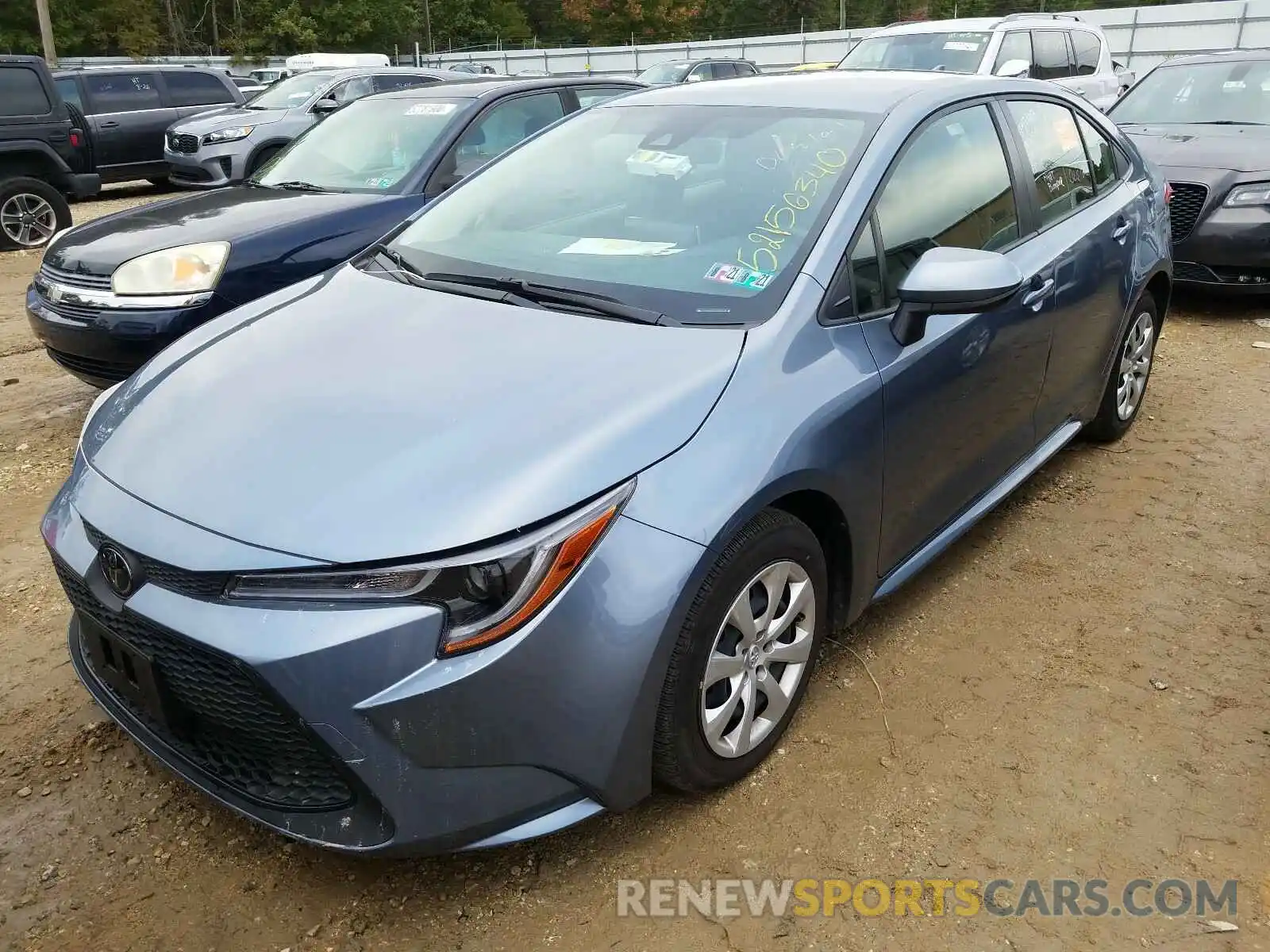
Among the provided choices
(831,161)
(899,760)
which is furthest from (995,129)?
(899,760)

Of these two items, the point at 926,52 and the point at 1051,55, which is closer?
the point at 926,52

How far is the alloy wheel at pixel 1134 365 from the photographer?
433 centimetres

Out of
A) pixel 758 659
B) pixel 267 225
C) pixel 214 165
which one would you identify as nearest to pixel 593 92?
pixel 267 225

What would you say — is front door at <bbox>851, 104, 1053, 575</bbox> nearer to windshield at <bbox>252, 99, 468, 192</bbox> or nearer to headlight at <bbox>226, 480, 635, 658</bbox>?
headlight at <bbox>226, 480, 635, 658</bbox>

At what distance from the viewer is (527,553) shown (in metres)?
1.86

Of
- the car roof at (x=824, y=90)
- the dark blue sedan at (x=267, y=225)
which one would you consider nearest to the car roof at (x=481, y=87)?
the dark blue sedan at (x=267, y=225)

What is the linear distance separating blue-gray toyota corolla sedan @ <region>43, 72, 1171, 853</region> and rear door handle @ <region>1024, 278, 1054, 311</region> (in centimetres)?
2

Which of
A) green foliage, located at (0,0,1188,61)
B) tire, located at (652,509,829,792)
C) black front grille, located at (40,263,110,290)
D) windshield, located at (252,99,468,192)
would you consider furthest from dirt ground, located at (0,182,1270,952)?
green foliage, located at (0,0,1188,61)

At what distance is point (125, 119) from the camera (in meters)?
12.9

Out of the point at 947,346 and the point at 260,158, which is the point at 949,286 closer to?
the point at 947,346

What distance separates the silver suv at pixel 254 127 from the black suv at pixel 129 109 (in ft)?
0.99

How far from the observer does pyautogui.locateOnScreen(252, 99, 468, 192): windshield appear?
5.36 metres

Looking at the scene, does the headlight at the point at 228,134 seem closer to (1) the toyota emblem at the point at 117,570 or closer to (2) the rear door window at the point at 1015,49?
(2) the rear door window at the point at 1015,49

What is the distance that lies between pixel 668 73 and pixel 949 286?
17.4 meters
